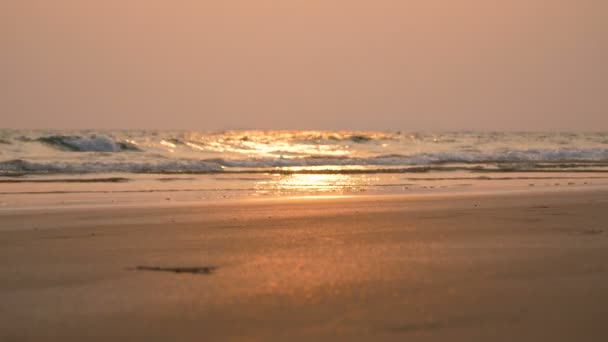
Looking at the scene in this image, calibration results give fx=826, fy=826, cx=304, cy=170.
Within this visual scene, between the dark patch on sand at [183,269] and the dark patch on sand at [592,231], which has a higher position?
the dark patch on sand at [592,231]

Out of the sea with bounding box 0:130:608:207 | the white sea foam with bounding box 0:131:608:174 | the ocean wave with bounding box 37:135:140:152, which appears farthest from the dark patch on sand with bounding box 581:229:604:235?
the ocean wave with bounding box 37:135:140:152

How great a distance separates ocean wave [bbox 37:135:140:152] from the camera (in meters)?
29.5

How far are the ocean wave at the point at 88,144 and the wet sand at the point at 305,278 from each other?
21.3 m

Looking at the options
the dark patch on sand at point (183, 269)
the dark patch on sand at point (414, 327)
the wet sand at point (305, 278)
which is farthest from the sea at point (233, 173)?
the dark patch on sand at point (414, 327)

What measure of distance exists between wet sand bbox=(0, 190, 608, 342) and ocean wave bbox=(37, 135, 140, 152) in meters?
21.3

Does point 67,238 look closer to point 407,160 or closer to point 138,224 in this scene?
point 138,224

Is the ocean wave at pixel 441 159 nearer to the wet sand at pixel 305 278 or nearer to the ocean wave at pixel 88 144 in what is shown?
the ocean wave at pixel 88 144

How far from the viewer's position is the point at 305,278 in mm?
4930

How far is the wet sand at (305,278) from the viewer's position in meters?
3.88

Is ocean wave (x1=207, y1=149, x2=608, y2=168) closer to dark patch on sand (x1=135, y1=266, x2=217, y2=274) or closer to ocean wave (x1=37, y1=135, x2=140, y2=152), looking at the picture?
ocean wave (x1=37, y1=135, x2=140, y2=152)

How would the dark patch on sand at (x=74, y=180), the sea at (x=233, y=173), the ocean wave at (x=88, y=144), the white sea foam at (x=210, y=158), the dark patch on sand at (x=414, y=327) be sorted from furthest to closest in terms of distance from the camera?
the ocean wave at (x=88, y=144) → the white sea foam at (x=210, y=158) → the dark patch on sand at (x=74, y=180) → the sea at (x=233, y=173) → the dark patch on sand at (x=414, y=327)

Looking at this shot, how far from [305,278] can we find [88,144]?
26.3 m

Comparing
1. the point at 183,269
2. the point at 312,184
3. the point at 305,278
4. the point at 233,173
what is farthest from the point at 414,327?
the point at 233,173

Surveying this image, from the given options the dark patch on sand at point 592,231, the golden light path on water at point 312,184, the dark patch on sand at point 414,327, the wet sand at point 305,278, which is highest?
the golden light path on water at point 312,184
